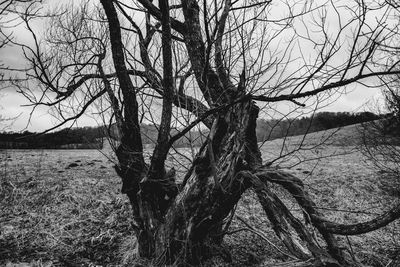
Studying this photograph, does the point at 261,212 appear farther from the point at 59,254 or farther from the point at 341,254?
the point at 59,254

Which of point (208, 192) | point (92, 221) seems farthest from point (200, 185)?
point (92, 221)

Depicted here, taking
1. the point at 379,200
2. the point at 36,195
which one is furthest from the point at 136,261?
the point at 379,200

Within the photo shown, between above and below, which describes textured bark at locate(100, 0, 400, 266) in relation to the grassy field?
above

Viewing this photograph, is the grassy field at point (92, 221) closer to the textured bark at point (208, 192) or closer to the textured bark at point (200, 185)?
the textured bark at point (200, 185)

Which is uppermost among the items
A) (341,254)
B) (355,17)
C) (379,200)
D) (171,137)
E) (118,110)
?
(355,17)

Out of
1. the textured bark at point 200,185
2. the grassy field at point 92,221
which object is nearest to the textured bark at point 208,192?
the textured bark at point 200,185

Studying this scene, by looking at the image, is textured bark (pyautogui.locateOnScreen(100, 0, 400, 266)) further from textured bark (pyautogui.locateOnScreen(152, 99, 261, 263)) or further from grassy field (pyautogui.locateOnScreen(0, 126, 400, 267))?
grassy field (pyautogui.locateOnScreen(0, 126, 400, 267))

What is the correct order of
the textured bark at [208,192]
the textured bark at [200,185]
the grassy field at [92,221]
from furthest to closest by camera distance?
the grassy field at [92,221]
the textured bark at [208,192]
the textured bark at [200,185]

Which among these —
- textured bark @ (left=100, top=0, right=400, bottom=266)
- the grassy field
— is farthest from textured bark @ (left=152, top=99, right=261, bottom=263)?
the grassy field

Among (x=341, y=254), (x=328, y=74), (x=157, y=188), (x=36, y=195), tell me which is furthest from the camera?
(x=36, y=195)

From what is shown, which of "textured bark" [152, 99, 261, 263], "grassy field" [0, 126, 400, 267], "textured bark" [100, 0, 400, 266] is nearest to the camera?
"textured bark" [100, 0, 400, 266]

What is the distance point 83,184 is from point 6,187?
1.51m

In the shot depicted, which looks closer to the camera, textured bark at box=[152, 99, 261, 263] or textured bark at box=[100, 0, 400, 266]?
textured bark at box=[100, 0, 400, 266]

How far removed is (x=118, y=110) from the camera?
3.85 metres
